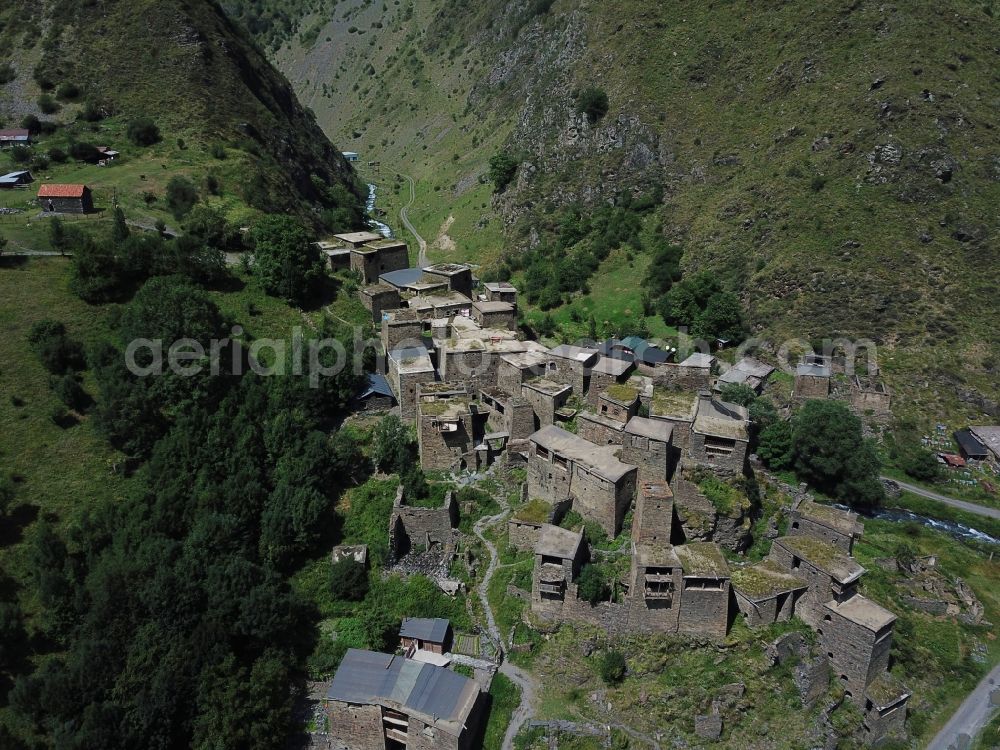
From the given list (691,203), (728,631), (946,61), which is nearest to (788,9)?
(946,61)

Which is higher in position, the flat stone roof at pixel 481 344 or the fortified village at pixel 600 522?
the flat stone roof at pixel 481 344

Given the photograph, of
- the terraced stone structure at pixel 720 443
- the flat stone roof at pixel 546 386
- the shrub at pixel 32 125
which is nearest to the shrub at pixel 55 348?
the flat stone roof at pixel 546 386

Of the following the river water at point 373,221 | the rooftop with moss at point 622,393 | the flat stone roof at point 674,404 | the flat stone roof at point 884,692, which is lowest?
the flat stone roof at point 884,692

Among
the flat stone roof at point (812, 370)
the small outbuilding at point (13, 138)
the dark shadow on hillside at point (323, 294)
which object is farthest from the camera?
the small outbuilding at point (13, 138)

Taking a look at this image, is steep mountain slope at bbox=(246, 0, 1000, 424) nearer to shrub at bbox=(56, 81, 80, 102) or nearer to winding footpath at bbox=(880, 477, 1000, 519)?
winding footpath at bbox=(880, 477, 1000, 519)

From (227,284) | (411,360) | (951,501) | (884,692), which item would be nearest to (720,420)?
(884,692)

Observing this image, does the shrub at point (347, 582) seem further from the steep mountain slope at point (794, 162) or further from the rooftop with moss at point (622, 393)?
the steep mountain slope at point (794, 162)

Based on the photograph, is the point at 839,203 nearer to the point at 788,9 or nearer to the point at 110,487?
the point at 788,9
